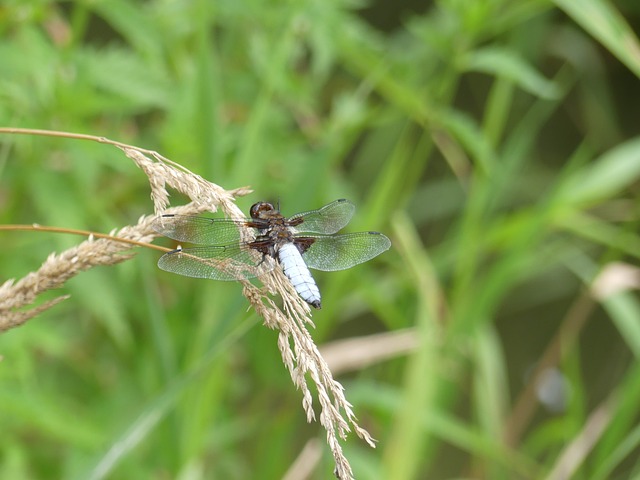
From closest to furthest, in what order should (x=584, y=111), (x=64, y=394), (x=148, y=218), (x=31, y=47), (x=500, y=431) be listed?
(x=148, y=218), (x=31, y=47), (x=64, y=394), (x=500, y=431), (x=584, y=111)

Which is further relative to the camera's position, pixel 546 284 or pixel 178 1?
pixel 546 284

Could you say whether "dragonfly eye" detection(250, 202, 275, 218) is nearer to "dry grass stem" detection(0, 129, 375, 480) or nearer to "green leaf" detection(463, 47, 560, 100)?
"dry grass stem" detection(0, 129, 375, 480)

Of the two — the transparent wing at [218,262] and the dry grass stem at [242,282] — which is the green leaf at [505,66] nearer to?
the transparent wing at [218,262]

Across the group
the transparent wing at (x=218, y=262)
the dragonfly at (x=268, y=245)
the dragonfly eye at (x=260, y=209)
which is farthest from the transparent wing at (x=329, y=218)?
the transparent wing at (x=218, y=262)

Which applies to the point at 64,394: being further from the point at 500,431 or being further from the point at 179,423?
the point at 500,431

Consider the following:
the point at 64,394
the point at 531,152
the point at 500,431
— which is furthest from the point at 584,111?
the point at 64,394
